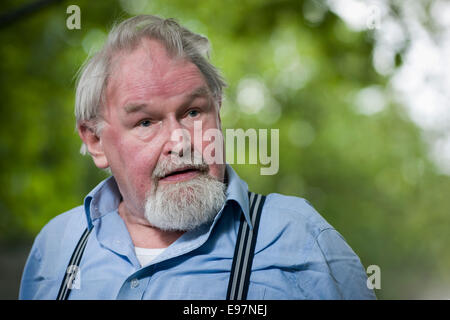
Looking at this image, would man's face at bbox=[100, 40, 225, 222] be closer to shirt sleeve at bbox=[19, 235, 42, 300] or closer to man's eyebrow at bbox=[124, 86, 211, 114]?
man's eyebrow at bbox=[124, 86, 211, 114]

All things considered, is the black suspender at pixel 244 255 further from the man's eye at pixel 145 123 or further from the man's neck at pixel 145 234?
the man's eye at pixel 145 123

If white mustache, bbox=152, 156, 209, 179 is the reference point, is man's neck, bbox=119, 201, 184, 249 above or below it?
below

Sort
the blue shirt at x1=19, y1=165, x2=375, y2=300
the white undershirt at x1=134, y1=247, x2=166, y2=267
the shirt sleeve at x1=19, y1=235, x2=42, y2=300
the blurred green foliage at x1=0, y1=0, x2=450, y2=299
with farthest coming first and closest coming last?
the blurred green foliage at x1=0, y1=0, x2=450, y2=299
the shirt sleeve at x1=19, y1=235, x2=42, y2=300
the white undershirt at x1=134, y1=247, x2=166, y2=267
the blue shirt at x1=19, y1=165, x2=375, y2=300

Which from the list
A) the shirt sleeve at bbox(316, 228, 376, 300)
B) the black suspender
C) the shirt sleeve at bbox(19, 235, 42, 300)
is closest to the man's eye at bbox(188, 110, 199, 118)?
the black suspender

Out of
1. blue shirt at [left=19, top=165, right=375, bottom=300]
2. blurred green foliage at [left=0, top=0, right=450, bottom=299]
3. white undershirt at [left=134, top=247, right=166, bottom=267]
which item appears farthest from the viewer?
blurred green foliage at [left=0, top=0, right=450, bottom=299]

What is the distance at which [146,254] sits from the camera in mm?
1038

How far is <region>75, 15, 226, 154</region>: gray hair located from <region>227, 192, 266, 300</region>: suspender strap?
35cm

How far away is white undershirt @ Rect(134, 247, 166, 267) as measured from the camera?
102 cm

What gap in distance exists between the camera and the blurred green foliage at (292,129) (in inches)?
52.0

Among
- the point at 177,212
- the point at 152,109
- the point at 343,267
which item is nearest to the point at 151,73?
the point at 152,109

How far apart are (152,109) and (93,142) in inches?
9.7

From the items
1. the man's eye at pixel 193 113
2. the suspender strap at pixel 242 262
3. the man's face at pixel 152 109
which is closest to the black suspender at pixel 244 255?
the suspender strap at pixel 242 262

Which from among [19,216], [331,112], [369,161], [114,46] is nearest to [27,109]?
[19,216]

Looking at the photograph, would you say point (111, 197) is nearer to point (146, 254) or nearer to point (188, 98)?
point (146, 254)
